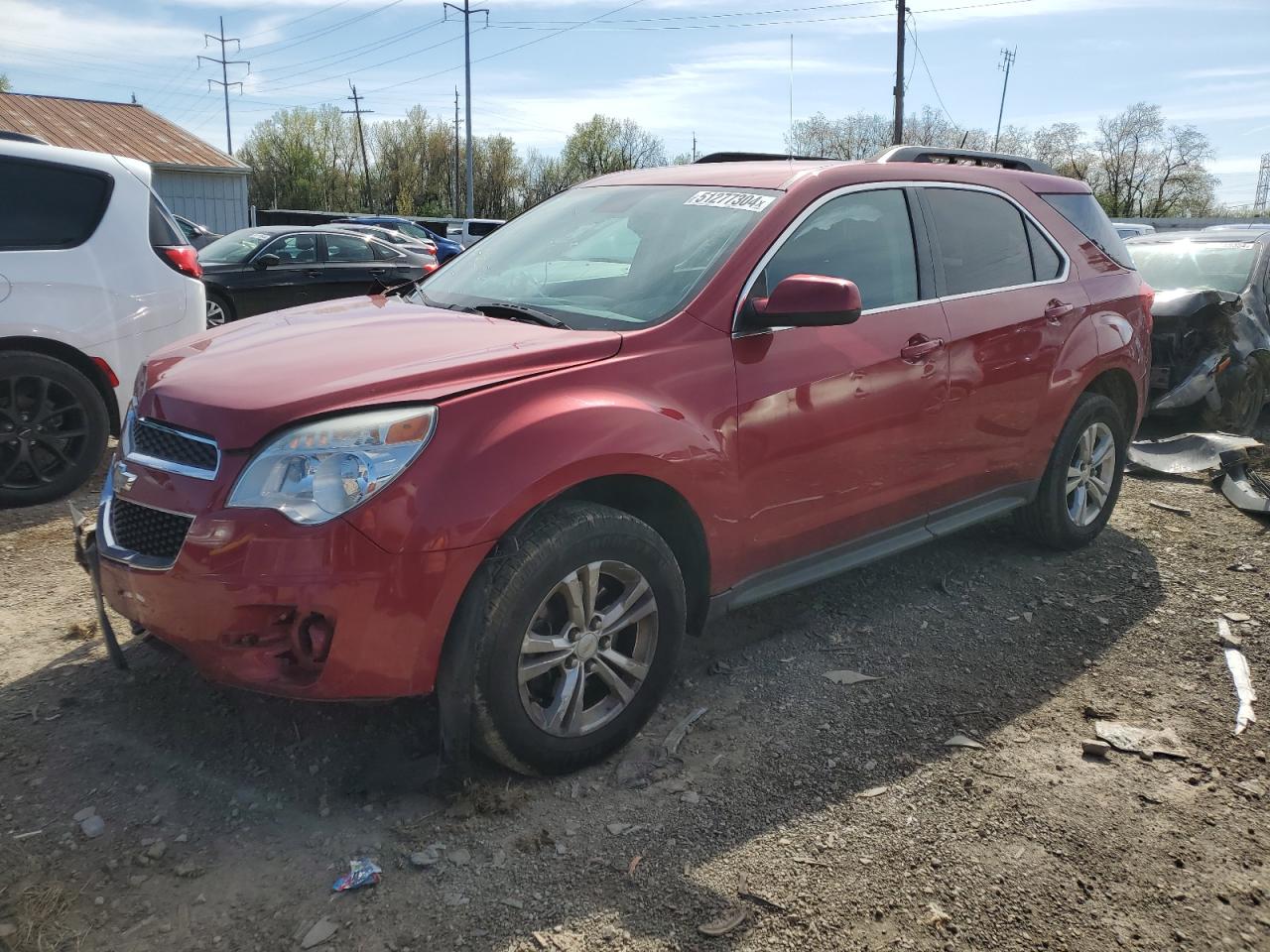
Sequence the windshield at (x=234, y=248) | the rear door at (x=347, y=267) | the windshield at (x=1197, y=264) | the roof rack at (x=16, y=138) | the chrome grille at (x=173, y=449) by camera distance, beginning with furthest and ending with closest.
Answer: the rear door at (x=347, y=267)
the windshield at (x=234, y=248)
the windshield at (x=1197, y=264)
the roof rack at (x=16, y=138)
the chrome grille at (x=173, y=449)

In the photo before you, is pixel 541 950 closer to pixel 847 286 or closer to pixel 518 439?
pixel 518 439

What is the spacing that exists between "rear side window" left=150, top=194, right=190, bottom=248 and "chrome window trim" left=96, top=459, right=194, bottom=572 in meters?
3.28

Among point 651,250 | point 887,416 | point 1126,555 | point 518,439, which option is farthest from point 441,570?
point 1126,555

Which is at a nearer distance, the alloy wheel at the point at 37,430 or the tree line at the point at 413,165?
the alloy wheel at the point at 37,430

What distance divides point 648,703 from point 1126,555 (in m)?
3.22

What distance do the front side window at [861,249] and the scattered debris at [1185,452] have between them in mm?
3558

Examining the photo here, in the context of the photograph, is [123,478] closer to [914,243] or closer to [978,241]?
[914,243]

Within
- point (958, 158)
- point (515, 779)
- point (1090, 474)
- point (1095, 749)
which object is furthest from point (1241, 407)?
point (515, 779)

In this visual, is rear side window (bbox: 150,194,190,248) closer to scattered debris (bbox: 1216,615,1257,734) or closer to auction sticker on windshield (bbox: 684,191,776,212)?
auction sticker on windshield (bbox: 684,191,776,212)

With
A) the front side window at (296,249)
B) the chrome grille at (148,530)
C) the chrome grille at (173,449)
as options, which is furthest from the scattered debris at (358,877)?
the front side window at (296,249)

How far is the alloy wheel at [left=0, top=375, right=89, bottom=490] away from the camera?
5.42 meters

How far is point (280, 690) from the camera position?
104 inches

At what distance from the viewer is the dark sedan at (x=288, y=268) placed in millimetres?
12781

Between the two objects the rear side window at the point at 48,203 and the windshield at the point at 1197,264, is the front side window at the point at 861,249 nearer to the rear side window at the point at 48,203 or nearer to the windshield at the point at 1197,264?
the rear side window at the point at 48,203
